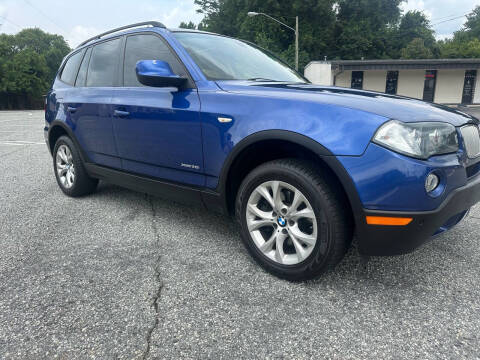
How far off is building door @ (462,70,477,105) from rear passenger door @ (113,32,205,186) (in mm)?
29409

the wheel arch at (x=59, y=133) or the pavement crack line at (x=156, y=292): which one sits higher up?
the wheel arch at (x=59, y=133)

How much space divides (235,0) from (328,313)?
1856 inches

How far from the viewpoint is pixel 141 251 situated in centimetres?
273

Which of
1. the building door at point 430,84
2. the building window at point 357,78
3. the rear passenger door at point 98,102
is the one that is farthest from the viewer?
the building window at point 357,78

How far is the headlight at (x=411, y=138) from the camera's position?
1.80m

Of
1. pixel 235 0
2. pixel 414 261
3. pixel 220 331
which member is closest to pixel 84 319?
pixel 220 331

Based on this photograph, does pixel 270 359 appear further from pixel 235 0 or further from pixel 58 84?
pixel 235 0

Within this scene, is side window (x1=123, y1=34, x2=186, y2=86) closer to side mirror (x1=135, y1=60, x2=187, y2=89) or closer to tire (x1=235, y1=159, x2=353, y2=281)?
side mirror (x1=135, y1=60, x2=187, y2=89)

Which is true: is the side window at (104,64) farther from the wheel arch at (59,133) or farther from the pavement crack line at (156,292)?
the pavement crack line at (156,292)

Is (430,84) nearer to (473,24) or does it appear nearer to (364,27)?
(364,27)

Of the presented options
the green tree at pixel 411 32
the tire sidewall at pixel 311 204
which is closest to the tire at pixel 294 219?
the tire sidewall at pixel 311 204

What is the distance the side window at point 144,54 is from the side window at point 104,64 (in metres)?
0.19

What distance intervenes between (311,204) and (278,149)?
49 cm

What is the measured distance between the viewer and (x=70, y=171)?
4.09 meters
